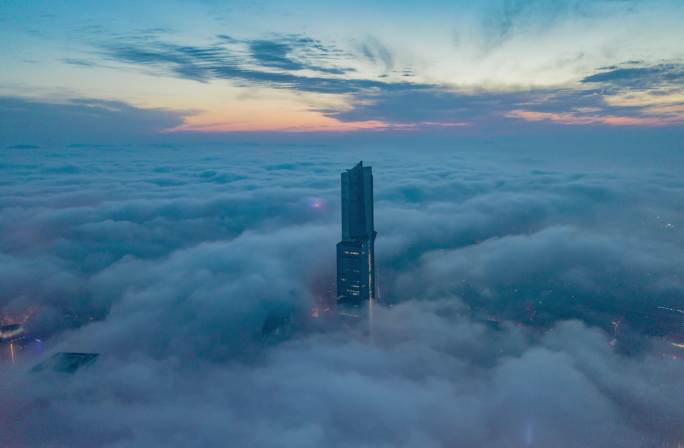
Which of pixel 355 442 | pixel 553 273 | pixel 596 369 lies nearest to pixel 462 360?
pixel 596 369

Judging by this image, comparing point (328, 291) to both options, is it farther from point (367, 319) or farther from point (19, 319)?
A: point (19, 319)

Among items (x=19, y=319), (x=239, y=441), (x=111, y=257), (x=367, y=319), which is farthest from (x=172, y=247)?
(x=239, y=441)

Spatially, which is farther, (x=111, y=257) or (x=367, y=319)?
(x=111, y=257)

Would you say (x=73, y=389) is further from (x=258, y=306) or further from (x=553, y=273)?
(x=553, y=273)

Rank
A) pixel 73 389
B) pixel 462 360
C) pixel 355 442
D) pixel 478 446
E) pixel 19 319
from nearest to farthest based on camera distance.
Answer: pixel 355 442 → pixel 478 446 → pixel 73 389 → pixel 462 360 → pixel 19 319

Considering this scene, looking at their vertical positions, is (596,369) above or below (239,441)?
below

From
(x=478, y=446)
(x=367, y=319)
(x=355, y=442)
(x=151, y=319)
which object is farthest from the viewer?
(x=367, y=319)
